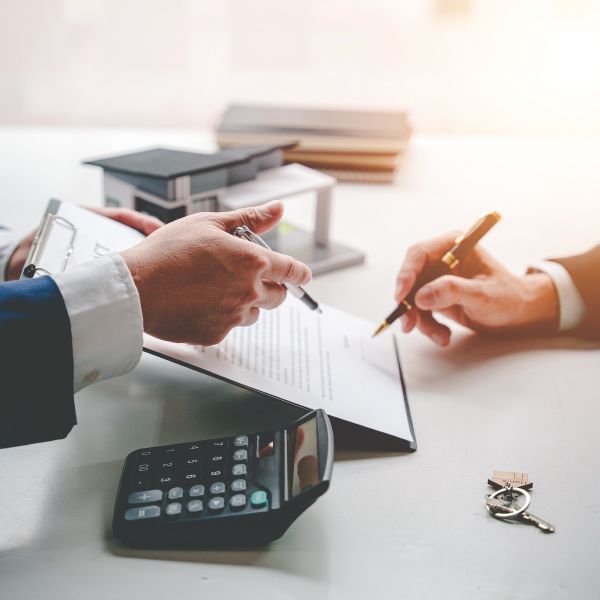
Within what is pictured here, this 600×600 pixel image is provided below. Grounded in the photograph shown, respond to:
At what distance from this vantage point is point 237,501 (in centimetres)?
63

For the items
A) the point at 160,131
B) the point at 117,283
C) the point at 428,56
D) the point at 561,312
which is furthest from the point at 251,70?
the point at 117,283

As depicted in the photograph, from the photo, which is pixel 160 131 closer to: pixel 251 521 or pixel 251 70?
pixel 251 70

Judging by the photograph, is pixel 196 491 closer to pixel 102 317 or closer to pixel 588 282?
pixel 102 317

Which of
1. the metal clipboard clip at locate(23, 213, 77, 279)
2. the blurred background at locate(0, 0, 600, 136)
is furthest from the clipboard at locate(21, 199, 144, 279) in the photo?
the blurred background at locate(0, 0, 600, 136)

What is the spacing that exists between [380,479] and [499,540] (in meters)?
0.12

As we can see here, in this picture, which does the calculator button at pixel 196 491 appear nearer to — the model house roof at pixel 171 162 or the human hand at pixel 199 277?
the human hand at pixel 199 277

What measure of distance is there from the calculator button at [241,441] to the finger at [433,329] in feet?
1.14

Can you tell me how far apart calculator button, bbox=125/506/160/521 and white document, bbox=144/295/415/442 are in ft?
0.52

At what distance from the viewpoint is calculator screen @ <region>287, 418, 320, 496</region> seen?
0.63m

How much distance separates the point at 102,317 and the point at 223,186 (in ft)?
1.63

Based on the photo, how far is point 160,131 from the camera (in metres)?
1.82

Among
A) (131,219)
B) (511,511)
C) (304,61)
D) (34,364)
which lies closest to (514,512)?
(511,511)

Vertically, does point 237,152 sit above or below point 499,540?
above

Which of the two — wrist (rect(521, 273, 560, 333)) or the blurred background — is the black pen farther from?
the blurred background
